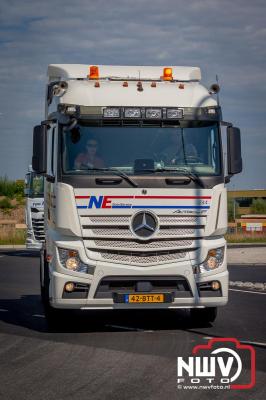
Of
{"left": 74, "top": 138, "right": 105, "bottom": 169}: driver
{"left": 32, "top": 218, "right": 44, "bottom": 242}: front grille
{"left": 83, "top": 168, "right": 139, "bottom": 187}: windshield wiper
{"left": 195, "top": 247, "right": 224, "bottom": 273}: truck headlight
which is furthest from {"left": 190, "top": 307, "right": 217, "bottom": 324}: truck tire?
{"left": 32, "top": 218, "right": 44, "bottom": 242}: front grille

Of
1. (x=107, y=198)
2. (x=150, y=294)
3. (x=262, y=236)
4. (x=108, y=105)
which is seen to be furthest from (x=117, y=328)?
(x=262, y=236)

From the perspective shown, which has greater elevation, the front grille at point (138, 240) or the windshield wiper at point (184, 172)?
the windshield wiper at point (184, 172)

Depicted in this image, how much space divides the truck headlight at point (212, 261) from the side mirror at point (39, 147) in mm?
2595

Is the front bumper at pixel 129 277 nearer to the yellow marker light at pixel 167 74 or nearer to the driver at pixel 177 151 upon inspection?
the driver at pixel 177 151

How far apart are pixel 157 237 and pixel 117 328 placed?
1883 mm

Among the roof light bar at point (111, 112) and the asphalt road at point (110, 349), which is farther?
the roof light bar at point (111, 112)

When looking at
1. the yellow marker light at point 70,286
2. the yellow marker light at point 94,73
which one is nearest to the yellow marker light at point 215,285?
the yellow marker light at point 70,286

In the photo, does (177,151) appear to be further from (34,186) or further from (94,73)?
(34,186)

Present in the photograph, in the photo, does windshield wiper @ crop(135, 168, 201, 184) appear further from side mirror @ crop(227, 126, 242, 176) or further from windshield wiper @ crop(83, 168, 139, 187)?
side mirror @ crop(227, 126, 242, 176)

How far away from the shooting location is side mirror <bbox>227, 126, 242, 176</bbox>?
42.3 feet

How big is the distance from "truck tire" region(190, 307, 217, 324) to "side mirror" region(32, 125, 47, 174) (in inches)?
128

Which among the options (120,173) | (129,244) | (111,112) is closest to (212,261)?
(129,244)

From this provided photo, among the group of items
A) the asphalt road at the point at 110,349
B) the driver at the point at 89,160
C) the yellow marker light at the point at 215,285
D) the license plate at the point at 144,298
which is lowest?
the asphalt road at the point at 110,349

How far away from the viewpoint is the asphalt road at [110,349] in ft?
29.1
